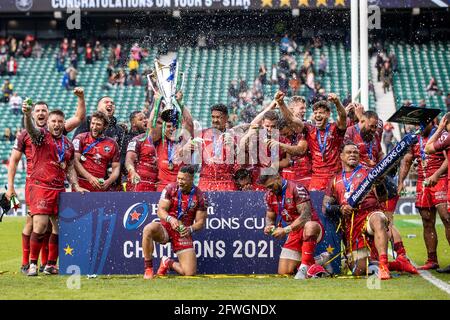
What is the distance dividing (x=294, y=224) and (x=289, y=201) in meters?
0.25

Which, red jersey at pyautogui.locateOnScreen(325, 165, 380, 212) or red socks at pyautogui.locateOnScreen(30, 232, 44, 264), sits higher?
red jersey at pyautogui.locateOnScreen(325, 165, 380, 212)

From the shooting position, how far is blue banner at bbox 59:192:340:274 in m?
10.0

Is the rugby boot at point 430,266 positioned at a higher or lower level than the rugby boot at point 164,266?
lower

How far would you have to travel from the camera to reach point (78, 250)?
1009cm

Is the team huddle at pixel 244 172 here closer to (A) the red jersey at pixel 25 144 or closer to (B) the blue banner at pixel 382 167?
(A) the red jersey at pixel 25 144

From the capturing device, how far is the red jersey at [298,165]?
10820 mm

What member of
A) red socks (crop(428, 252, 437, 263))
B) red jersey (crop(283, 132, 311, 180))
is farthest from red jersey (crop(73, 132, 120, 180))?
red socks (crop(428, 252, 437, 263))

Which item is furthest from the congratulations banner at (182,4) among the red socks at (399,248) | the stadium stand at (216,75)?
the red socks at (399,248)

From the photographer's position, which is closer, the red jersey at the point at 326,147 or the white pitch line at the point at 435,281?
the white pitch line at the point at 435,281

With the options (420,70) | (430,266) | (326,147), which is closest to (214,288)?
(326,147)

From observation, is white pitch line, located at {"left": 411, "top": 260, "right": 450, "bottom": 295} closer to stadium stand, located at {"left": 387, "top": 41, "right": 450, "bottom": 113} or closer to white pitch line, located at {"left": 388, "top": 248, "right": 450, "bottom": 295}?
white pitch line, located at {"left": 388, "top": 248, "right": 450, "bottom": 295}

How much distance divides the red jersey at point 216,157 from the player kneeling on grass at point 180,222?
879 millimetres

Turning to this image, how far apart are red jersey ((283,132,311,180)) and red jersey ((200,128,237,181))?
2.47 ft
